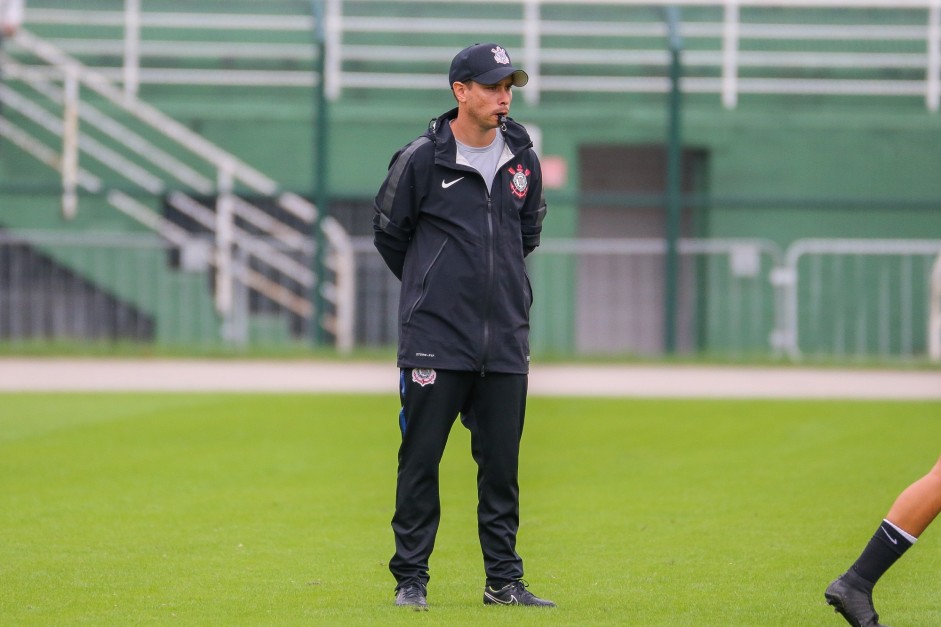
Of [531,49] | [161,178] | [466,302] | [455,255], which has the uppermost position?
[531,49]

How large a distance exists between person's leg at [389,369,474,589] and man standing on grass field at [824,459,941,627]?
134 cm

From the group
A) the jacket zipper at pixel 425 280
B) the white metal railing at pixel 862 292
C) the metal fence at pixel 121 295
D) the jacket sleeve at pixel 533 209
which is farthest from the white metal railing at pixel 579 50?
the jacket zipper at pixel 425 280

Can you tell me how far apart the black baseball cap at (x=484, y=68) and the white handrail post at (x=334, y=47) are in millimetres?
13785

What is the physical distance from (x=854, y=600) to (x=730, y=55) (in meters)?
15.2

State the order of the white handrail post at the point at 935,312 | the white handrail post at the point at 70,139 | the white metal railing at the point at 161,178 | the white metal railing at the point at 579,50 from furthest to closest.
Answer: the white metal railing at the point at 579,50 → the white handrail post at the point at 70,139 → the white metal railing at the point at 161,178 → the white handrail post at the point at 935,312

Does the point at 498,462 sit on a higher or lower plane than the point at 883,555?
higher

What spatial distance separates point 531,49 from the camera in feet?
65.2

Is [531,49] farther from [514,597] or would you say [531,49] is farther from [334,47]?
[514,597]

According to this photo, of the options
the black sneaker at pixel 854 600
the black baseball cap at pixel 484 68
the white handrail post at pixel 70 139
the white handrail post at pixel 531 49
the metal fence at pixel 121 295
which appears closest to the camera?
the black sneaker at pixel 854 600

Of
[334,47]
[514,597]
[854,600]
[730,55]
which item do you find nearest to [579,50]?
[730,55]

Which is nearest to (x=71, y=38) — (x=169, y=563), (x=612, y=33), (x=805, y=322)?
(x=612, y=33)

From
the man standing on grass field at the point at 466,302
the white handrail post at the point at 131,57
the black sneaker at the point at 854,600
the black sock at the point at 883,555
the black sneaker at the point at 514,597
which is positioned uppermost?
the white handrail post at the point at 131,57

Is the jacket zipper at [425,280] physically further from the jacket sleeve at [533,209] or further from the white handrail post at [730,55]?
the white handrail post at [730,55]

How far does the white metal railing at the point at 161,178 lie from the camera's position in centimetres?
1813
